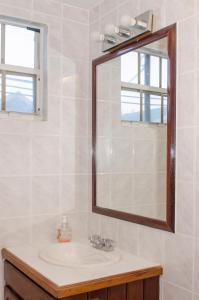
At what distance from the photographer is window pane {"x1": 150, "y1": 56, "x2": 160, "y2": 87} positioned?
5.35ft

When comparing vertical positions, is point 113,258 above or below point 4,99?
below

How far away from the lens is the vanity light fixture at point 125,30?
1.64m

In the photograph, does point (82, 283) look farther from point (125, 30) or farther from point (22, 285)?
point (125, 30)

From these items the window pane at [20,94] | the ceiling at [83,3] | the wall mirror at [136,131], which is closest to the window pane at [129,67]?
the wall mirror at [136,131]

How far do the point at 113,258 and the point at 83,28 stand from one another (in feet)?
4.64

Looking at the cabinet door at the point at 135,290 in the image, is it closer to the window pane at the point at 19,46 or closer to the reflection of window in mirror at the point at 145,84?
the reflection of window in mirror at the point at 145,84

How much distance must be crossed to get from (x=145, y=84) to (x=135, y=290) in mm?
977

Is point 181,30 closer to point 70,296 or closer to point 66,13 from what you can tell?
point 66,13

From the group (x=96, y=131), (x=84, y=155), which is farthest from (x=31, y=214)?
(x=96, y=131)

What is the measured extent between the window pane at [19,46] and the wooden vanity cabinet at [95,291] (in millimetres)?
Result: 1154

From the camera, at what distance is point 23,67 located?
2.05m

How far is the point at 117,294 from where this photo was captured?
1455 millimetres

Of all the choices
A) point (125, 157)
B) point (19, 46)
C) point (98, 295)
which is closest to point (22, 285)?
point (98, 295)

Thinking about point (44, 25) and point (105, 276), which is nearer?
point (105, 276)
